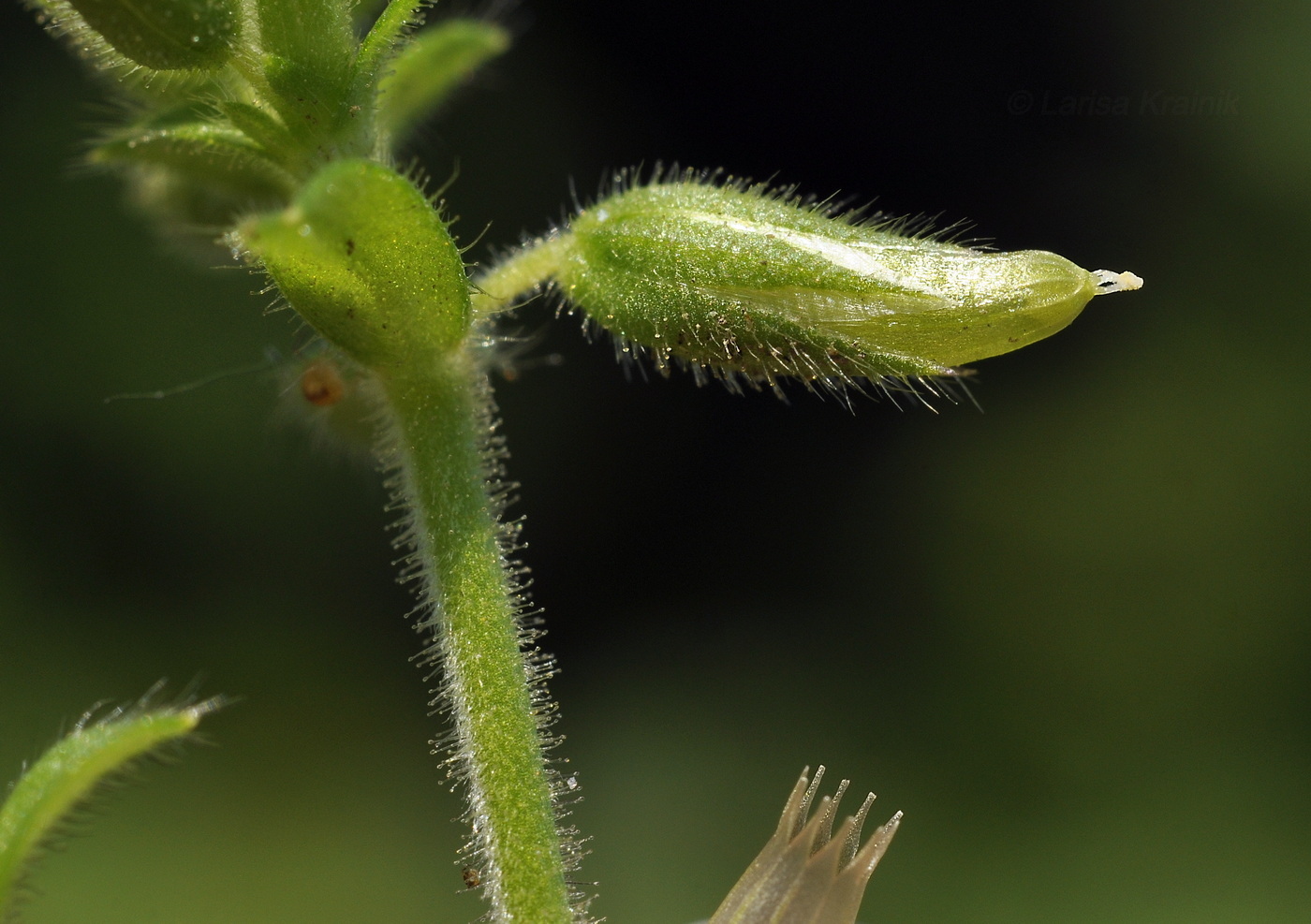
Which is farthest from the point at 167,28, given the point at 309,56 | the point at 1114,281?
the point at 1114,281

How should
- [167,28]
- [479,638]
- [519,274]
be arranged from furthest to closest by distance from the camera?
[519,274]
[479,638]
[167,28]

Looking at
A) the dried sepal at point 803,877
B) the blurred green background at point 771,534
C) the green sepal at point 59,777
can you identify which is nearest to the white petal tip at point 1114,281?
the dried sepal at point 803,877

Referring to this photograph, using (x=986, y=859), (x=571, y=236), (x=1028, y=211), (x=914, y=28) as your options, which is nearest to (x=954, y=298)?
(x=571, y=236)

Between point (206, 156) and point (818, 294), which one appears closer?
point (818, 294)

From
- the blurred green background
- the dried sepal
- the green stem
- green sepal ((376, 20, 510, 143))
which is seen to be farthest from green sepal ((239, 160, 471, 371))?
the blurred green background

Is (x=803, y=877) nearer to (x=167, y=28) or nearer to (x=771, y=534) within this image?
(x=167, y=28)

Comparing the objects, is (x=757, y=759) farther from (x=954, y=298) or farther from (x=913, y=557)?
(x=954, y=298)
